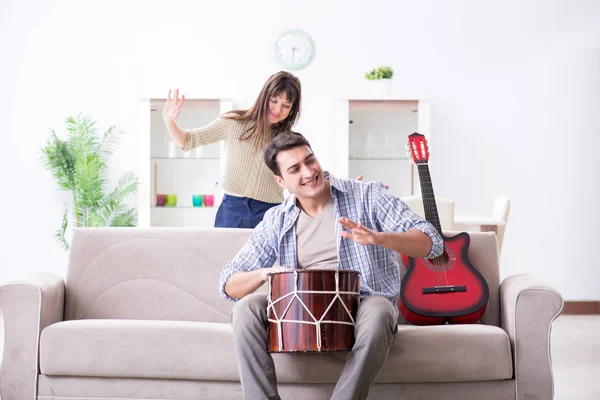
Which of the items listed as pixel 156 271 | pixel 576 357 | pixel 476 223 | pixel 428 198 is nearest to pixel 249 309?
pixel 156 271

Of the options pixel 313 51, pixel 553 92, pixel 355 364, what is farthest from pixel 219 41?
pixel 355 364

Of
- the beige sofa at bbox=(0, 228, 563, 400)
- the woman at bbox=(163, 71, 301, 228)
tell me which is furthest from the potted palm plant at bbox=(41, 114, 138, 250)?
the beige sofa at bbox=(0, 228, 563, 400)

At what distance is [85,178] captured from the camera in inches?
214

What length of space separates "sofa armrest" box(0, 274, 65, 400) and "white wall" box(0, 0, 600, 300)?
124 inches

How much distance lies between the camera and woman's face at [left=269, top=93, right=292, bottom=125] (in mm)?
3338

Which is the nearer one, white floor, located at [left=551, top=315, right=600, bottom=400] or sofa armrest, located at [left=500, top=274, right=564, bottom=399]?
sofa armrest, located at [left=500, top=274, right=564, bottom=399]

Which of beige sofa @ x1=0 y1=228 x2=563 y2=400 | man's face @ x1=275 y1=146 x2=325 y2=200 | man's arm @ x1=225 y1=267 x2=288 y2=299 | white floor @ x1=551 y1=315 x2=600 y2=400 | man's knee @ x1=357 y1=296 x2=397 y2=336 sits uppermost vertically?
man's face @ x1=275 y1=146 x2=325 y2=200

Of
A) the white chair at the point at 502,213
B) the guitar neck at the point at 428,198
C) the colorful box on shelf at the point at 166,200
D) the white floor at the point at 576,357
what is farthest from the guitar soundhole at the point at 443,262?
the colorful box on shelf at the point at 166,200

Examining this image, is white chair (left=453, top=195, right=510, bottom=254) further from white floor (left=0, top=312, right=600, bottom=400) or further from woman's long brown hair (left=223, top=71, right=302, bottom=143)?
woman's long brown hair (left=223, top=71, right=302, bottom=143)

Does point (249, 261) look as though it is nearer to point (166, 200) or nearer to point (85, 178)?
point (166, 200)

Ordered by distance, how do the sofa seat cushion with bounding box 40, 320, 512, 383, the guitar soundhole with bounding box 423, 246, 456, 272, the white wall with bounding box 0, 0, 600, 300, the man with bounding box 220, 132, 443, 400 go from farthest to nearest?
the white wall with bounding box 0, 0, 600, 300, the guitar soundhole with bounding box 423, 246, 456, 272, the sofa seat cushion with bounding box 40, 320, 512, 383, the man with bounding box 220, 132, 443, 400

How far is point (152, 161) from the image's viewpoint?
17.6ft

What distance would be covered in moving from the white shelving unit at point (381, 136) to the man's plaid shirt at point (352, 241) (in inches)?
111

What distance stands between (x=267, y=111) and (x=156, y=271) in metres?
0.88
